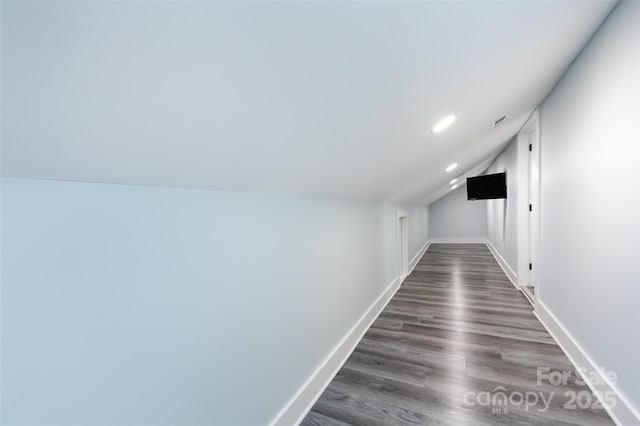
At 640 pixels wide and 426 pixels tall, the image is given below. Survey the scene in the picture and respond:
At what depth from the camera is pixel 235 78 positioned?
0.75 metres

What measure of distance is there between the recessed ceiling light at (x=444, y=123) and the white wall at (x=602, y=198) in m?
0.85

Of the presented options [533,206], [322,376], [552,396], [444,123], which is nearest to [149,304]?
[322,376]

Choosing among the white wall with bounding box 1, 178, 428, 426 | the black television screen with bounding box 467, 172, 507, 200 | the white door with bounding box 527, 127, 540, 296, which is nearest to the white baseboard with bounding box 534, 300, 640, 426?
the white door with bounding box 527, 127, 540, 296

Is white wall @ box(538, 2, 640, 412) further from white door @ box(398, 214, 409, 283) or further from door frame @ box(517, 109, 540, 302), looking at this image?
white door @ box(398, 214, 409, 283)

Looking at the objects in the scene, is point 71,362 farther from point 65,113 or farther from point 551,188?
point 551,188

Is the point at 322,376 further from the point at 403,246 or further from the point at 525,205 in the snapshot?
the point at 525,205

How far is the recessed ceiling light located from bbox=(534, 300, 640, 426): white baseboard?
77.1 inches

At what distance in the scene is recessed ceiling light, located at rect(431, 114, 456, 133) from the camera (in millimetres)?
1841

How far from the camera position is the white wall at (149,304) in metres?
0.71

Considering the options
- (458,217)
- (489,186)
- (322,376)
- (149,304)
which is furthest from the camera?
(458,217)

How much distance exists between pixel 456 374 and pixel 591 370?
0.90m

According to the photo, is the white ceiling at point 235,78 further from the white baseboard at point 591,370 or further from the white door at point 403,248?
the white door at point 403,248

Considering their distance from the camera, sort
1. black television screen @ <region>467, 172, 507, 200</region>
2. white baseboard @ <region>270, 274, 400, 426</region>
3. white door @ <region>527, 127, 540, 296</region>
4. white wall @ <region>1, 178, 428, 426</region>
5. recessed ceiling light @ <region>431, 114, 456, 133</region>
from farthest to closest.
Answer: black television screen @ <region>467, 172, 507, 200</region> < white door @ <region>527, 127, 540, 296</region> < recessed ceiling light @ <region>431, 114, 456, 133</region> < white baseboard @ <region>270, 274, 400, 426</region> < white wall @ <region>1, 178, 428, 426</region>

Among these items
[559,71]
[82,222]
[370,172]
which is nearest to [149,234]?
[82,222]
